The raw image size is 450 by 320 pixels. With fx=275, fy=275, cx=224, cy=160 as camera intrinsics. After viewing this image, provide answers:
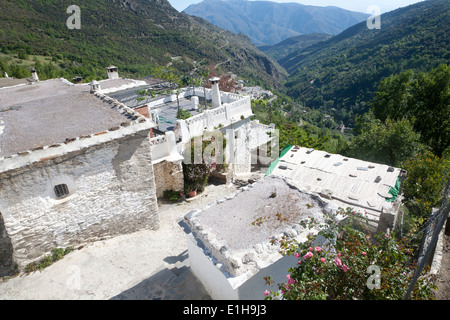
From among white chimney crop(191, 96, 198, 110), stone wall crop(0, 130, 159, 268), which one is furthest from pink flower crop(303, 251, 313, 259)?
white chimney crop(191, 96, 198, 110)

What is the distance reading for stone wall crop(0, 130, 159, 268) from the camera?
346 inches

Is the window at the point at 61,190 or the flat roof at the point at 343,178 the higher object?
the window at the point at 61,190

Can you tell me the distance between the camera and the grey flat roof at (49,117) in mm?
9656

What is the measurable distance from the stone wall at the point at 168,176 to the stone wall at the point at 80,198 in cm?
239

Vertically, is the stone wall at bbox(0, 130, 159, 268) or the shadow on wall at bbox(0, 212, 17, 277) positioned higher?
the stone wall at bbox(0, 130, 159, 268)

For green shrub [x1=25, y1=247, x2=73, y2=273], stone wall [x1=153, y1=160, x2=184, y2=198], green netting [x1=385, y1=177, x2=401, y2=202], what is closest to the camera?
green shrub [x1=25, y1=247, x2=73, y2=273]

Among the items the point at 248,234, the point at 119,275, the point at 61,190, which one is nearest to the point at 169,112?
the point at 61,190

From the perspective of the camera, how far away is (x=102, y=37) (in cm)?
7369

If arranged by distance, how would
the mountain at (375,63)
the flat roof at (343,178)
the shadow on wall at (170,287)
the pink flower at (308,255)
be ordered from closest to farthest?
the pink flower at (308,255) < the shadow on wall at (170,287) < the flat roof at (343,178) < the mountain at (375,63)

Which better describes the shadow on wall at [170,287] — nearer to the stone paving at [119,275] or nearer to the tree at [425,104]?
the stone paving at [119,275]

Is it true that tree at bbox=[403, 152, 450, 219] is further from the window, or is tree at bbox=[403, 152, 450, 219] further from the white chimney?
the window

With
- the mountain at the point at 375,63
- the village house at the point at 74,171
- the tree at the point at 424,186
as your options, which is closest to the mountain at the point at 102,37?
the mountain at the point at 375,63

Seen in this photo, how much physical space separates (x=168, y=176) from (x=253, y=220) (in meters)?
8.18

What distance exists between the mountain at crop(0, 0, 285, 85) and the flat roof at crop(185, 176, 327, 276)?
49.3 metres
